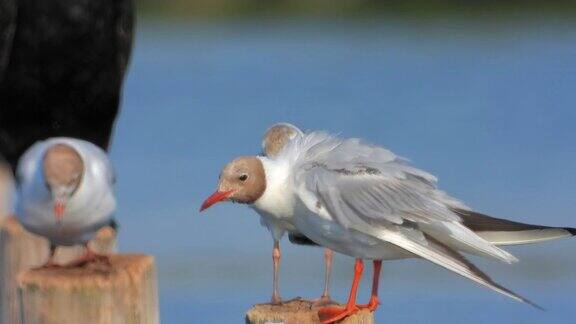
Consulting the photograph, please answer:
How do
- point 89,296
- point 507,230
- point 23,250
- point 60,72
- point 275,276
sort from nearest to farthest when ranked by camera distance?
point 89,296 → point 507,230 → point 275,276 → point 23,250 → point 60,72

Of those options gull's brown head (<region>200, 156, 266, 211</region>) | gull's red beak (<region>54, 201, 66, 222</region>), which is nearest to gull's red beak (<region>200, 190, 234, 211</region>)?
gull's brown head (<region>200, 156, 266, 211</region>)

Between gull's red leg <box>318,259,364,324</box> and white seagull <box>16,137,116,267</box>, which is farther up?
white seagull <box>16,137,116,267</box>

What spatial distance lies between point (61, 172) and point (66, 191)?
7 cm

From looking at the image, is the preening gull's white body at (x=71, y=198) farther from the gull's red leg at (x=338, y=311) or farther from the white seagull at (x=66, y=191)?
the gull's red leg at (x=338, y=311)

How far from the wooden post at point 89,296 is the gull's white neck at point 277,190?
41cm

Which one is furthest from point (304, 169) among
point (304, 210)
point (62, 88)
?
point (62, 88)

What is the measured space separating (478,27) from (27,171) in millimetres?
14481

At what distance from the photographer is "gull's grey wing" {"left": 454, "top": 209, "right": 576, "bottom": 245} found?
403 centimetres

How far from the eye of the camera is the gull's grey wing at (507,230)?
4.03m

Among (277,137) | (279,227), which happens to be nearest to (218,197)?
(279,227)

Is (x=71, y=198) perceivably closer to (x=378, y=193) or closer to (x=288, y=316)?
(x=288, y=316)

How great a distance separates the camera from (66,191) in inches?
166

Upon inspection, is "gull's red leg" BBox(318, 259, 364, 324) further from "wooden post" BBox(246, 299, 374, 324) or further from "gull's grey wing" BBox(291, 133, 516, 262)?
"gull's grey wing" BBox(291, 133, 516, 262)

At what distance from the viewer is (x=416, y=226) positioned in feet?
13.6
